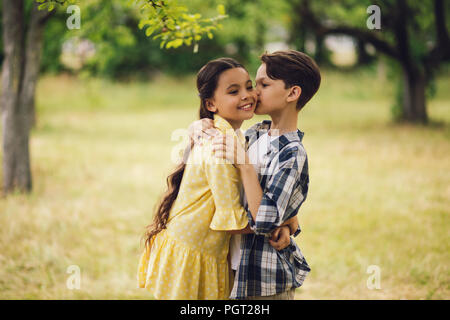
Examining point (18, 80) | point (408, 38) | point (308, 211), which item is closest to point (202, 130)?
point (308, 211)

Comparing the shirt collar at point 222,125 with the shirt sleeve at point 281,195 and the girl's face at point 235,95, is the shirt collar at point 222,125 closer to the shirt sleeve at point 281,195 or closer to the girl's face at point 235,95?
the girl's face at point 235,95

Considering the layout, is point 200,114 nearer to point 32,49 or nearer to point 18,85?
point 18,85

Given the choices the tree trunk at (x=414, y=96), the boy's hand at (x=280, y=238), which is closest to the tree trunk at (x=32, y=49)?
the boy's hand at (x=280, y=238)

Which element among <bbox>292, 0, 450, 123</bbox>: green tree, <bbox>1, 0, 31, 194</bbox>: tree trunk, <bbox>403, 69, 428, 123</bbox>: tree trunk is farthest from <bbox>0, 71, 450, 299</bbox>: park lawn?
<bbox>292, 0, 450, 123</bbox>: green tree

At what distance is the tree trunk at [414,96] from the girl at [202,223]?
429 inches

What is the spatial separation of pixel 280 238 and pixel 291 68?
79cm

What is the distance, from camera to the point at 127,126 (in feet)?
45.1

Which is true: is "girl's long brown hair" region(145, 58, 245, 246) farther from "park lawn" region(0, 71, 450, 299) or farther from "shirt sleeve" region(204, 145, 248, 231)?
"park lawn" region(0, 71, 450, 299)

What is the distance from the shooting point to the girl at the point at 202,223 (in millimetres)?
2062

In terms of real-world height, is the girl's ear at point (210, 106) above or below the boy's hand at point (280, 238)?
above

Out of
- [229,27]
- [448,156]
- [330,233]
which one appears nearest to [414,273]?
[330,233]

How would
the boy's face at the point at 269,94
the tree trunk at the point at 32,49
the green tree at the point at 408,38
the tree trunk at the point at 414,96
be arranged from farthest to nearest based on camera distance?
the tree trunk at the point at 414,96 → the green tree at the point at 408,38 → the tree trunk at the point at 32,49 → the boy's face at the point at 269,94

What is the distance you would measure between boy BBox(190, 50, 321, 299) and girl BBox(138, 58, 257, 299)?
3.3 inches

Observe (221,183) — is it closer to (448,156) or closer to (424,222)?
(424,222)
